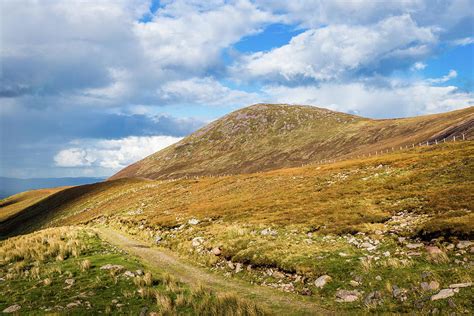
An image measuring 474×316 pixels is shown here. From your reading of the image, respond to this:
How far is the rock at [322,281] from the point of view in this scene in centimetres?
1946

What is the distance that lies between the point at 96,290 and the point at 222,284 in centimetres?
781

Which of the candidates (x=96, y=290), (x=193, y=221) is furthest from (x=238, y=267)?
(x=193, y=221)

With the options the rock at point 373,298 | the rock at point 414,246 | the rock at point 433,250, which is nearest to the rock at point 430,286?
the rock at point 373,298

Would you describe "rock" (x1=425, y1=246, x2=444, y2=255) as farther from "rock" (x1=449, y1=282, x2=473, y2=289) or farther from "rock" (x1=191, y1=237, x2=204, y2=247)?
"rock" (x1=191, y1=237, x2=204, y2=247)

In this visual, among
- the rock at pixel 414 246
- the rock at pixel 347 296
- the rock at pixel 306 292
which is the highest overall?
the rock at pixel 414 246

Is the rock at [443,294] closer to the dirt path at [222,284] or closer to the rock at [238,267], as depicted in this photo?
the dirt path at [222,284]

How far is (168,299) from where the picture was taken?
1739 cm

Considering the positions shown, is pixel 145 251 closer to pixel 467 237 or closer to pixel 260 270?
pixel 260 270

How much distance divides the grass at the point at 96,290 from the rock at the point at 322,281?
198 inches

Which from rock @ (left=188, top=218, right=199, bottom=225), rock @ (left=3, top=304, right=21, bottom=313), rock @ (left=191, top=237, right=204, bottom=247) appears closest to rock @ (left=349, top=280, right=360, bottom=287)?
rock @ (left=3, top=304, right=21, bottom=313)

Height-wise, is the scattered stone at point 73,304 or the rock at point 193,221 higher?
the scattered stone at point 73,304

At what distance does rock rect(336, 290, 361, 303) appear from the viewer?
17.1m

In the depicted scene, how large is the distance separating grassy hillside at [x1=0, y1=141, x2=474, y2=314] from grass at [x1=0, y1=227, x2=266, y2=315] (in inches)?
203

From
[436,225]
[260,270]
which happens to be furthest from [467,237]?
[260,270]
